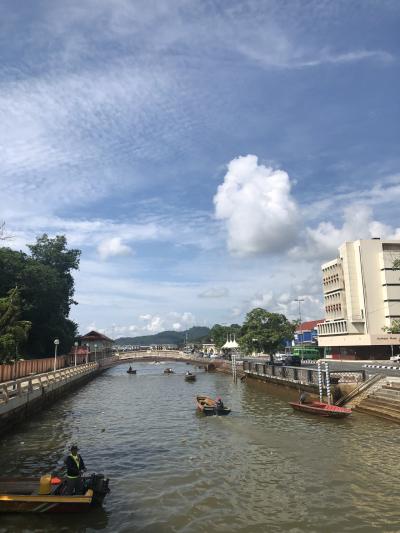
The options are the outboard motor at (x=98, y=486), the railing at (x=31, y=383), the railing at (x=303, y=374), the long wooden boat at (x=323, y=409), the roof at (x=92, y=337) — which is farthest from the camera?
the roof at (x=92, y=337)

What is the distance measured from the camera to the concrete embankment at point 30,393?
2951 cm

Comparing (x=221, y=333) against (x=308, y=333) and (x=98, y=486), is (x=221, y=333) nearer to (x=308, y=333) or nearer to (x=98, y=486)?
(x=308, y=333)

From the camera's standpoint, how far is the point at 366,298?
10275cm

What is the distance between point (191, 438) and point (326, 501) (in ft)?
42.3

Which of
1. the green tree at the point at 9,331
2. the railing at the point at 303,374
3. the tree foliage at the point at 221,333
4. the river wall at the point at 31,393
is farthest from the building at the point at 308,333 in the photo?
the green tree at the point at 9,331

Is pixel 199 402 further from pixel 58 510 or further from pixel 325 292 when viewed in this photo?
pixel 325 292

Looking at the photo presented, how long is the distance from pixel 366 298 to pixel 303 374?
63208 mm

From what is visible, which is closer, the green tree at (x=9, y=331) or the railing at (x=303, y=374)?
the green tree at (x=9, y=331)

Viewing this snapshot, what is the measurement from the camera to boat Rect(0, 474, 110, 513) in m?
15.1

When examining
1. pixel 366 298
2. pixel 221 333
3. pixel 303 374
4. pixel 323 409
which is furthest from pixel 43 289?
pixel 221 333

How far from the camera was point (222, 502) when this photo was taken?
16484 mm

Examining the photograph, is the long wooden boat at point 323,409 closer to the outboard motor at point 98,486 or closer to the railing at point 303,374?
the railing at point 303,374

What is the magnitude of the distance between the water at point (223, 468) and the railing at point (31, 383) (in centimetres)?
259

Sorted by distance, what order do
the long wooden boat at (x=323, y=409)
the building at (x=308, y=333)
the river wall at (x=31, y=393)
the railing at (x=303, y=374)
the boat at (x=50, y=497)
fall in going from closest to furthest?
the boat at (x=50, y=497)
the river wall at (x=31, y=393)
the long wooden boat at (x=323, y=409)
the railing at (x=303, y=374)
the building at (x=308, y=333)
